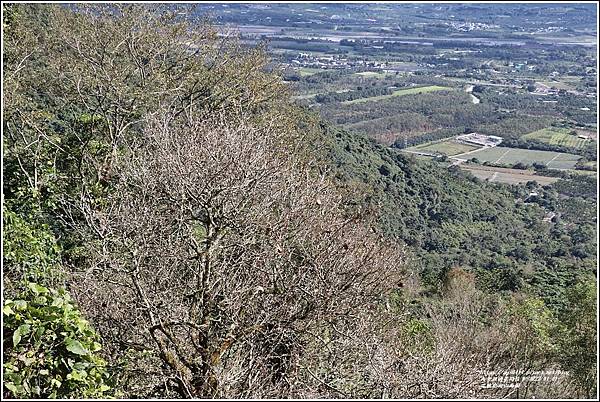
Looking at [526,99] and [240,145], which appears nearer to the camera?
[240,145]

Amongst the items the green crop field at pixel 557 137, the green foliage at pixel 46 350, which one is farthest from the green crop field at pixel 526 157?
the green foliage at pixel 46 350

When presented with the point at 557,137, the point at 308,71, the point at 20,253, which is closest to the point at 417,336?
the point at 20,253

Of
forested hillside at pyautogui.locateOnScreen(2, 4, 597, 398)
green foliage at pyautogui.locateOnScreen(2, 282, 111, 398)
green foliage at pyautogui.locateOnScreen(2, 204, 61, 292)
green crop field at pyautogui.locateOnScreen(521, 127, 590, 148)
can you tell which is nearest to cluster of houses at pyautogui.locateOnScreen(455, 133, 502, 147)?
green crop field at pyautogui.locateOnScreen(521, 127, 590, 148)

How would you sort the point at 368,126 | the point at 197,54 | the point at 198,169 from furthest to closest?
the point at 368,126 → the point at 197,54 → the point at 198,169

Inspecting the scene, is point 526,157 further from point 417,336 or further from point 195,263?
point 195,263

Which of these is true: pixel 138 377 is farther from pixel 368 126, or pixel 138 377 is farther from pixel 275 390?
pixel 368 126

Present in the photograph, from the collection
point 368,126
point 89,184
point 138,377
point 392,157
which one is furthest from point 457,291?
point 368,126

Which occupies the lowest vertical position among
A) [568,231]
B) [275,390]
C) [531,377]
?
[568,231]

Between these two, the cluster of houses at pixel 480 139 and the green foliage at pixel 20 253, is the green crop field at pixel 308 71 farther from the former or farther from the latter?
the green foliage at pixel 20 253
